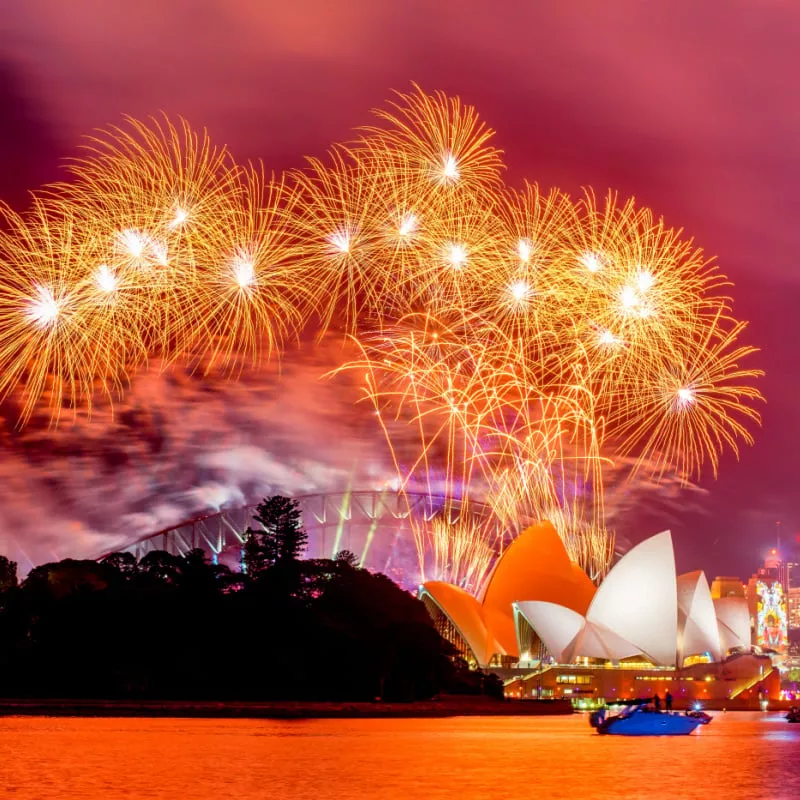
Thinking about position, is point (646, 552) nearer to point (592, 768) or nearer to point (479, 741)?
point (479, 741)

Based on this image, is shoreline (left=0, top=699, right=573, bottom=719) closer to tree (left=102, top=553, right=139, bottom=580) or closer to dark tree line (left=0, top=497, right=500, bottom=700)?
dark tree line (left=0, top=497, right=500, bottom=700)

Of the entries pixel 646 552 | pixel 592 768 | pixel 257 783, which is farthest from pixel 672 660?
pixel 257 783

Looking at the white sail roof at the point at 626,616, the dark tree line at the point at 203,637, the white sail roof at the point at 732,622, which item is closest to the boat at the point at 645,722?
the dark tree line at the point at 203,637

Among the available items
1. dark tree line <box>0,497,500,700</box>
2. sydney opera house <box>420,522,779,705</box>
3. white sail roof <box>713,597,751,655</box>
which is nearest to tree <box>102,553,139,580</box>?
dark tree line <box>0,497,500,700</box>

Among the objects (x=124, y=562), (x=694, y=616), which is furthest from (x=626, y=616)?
(x=124, y=562)

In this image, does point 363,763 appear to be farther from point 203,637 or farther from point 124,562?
point 124,562

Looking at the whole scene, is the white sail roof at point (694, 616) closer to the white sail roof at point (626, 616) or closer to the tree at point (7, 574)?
the white sail roof at point (626, 616)
